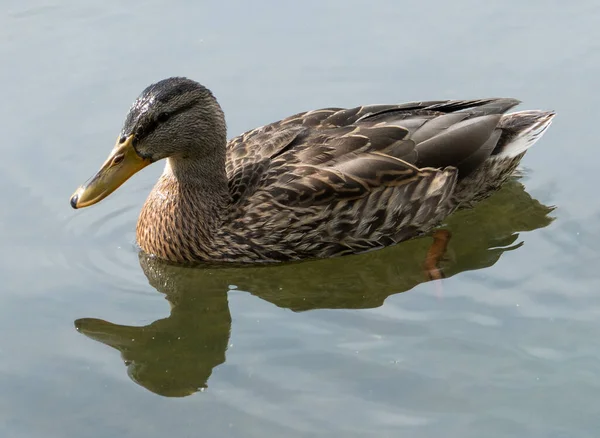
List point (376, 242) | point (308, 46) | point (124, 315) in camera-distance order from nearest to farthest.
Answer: point (124, 315), point (376, 242), point (308, 46)

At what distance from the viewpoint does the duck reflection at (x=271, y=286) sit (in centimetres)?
757

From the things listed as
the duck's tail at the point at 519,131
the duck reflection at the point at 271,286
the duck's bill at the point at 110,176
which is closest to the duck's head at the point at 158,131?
the duck's bill at the point at 110,176

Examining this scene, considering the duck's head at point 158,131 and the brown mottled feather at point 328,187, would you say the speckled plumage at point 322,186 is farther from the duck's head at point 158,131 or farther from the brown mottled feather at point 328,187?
the duck's head at point 158,131

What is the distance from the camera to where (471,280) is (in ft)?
27.1

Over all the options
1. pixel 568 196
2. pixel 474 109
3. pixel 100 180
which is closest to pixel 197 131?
pixel 100 180

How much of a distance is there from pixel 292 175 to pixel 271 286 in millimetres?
888

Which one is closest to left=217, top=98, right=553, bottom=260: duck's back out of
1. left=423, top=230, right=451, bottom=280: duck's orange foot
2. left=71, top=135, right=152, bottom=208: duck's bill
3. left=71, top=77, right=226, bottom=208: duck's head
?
left=423, top=230, right=451, bottom=280: duck's orange foot

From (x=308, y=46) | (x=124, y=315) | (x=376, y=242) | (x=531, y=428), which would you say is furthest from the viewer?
(x=308, y=46)

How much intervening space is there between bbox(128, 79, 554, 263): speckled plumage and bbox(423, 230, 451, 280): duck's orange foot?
5.2 inches

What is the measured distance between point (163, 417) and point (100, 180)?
2051mm

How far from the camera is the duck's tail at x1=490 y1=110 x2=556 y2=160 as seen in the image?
29.6ft

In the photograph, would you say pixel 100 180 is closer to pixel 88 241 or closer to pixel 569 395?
pixel 88 241

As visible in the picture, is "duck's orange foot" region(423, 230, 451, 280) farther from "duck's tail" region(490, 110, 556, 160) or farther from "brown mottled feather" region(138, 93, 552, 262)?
"duck's tail" region(490, 110, 556, 160)

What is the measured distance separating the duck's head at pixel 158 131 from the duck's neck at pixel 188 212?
0.72ft
